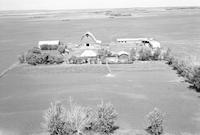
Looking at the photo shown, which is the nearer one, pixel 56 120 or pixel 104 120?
pixel 56 120

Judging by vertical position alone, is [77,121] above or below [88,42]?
below

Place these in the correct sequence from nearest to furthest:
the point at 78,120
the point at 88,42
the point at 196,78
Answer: the point at 78,120
the point at 196,78
the point at 88,42

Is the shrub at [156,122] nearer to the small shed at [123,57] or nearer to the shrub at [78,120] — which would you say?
the shrub at [78,120]

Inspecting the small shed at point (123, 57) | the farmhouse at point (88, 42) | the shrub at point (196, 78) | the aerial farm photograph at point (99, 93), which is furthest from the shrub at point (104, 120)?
the farmhouse at point (88, 42)

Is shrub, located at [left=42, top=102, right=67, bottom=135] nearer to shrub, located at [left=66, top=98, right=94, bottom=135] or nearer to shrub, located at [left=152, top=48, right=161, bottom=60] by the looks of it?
shrub, located at [left=66, top=98, right=94, bottom=135]

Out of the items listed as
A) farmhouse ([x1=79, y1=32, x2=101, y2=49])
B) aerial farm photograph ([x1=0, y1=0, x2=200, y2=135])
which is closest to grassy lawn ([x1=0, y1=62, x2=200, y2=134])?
aerial farm photograph ([x1=0, y1=0, x2=200, y2=135])

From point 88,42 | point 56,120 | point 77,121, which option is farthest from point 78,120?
point 88,42

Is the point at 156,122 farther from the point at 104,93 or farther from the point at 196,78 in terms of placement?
the point at 196,78

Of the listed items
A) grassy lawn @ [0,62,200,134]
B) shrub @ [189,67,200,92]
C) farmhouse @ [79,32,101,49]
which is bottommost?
grassy lawn @ [0,62,200,134]

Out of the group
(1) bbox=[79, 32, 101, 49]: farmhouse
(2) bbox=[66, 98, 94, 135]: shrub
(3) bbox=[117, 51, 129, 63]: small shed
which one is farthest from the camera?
(1) bbox=[79, 32, 101, 49]: farmhouse

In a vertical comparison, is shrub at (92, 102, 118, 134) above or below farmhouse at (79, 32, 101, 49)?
below

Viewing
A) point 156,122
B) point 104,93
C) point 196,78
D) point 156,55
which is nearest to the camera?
point 156,122

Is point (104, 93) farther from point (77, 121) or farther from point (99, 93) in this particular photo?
point (77, 121)

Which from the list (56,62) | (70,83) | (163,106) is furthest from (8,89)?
(163,106)
